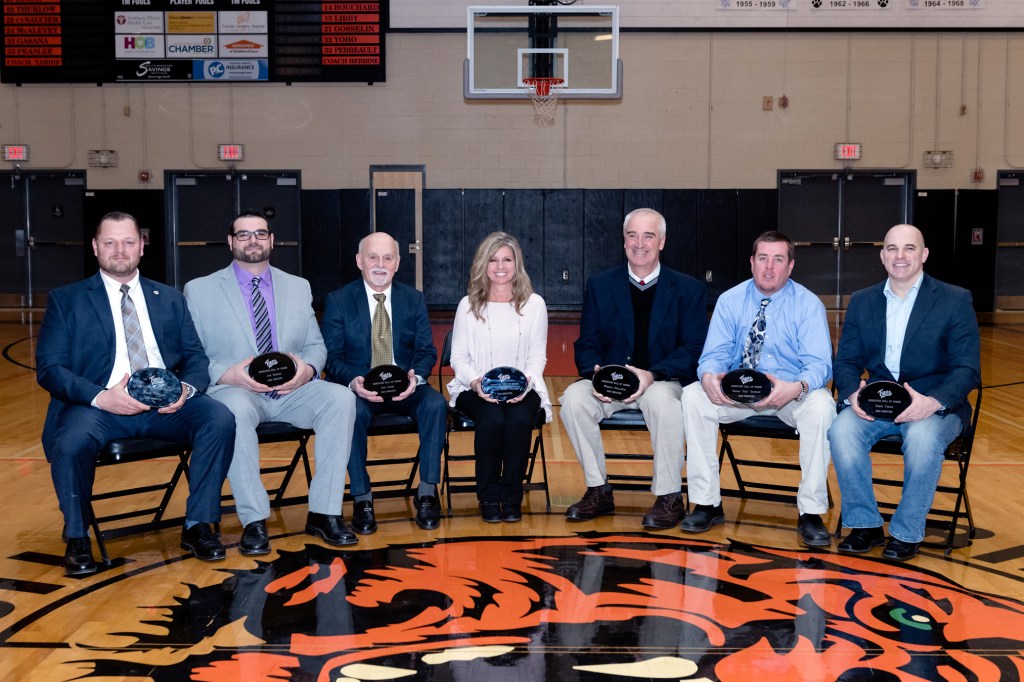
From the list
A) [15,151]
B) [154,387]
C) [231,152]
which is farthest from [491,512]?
[15,151]

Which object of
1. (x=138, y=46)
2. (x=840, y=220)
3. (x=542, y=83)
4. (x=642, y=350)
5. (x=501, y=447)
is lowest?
(x=501, y=447)

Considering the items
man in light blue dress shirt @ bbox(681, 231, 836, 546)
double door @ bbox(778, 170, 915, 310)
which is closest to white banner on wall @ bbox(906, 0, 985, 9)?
double door @ bbox(778, 170, 915, 310)

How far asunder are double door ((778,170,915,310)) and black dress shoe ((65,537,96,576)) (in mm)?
12094

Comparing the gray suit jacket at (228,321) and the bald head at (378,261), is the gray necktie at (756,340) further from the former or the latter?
the gray suit jacket at (228,321)

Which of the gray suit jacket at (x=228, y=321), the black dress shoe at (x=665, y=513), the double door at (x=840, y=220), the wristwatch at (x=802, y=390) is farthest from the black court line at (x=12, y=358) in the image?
the double door at (x=840, y=220)

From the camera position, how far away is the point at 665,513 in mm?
4227

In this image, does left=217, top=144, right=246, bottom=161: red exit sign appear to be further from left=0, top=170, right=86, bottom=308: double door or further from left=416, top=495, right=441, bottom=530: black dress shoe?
left=416, top=495, right=441, bottom=530: black dress shoe

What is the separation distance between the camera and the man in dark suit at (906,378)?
3.81 meters

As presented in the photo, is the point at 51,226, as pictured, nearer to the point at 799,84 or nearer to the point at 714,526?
the point at 799,84

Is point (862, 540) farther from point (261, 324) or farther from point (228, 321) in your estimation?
point (228, 321)

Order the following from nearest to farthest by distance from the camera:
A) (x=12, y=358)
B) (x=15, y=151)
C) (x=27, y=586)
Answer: (x=27, y=586)
(x=12, y=358)
(x=15, y=151)

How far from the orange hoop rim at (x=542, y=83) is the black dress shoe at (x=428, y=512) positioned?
7219mm

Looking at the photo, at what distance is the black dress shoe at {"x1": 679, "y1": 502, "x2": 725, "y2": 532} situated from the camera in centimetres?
416

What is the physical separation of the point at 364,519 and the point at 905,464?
7.19 ft
